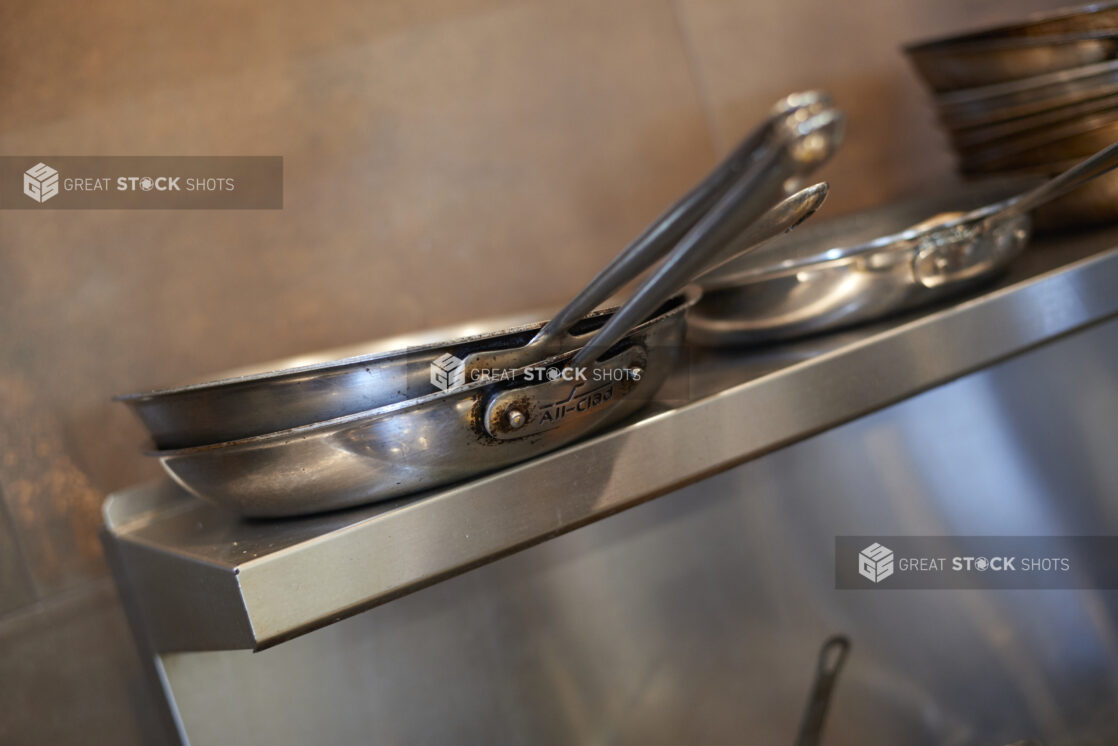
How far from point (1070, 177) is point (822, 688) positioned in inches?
17.4

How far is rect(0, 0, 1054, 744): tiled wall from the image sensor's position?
810 millimetres

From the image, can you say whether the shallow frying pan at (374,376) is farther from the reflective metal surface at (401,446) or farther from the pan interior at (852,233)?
the pan interior at (852,233)

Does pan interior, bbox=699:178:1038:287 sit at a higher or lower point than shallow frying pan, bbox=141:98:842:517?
higher

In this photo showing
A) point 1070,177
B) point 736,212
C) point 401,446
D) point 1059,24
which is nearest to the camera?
point 736,212

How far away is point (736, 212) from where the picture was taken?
1.30 feet

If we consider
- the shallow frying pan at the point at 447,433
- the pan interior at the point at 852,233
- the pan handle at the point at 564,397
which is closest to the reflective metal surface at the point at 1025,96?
the pan interior at the point at 852,233

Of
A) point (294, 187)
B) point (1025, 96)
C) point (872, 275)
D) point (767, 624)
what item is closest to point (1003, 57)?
point (1025, 96)

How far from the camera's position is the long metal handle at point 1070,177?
645mm

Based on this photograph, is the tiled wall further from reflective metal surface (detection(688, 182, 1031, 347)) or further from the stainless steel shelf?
reflective metal surface (detection(688, 182, 1031, 347))

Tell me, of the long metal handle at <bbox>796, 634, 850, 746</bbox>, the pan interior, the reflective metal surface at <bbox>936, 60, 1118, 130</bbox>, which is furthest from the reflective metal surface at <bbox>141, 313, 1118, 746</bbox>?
the reflective metal surface at <bbox>936, 60, 1118, 130</bbox>

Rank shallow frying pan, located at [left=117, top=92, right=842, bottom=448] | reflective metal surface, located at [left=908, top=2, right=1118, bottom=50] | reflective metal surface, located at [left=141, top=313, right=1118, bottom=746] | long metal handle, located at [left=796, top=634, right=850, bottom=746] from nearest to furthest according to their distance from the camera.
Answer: shallow frying pan, located at [left=117, top=92, right=842, bottom=448], reflective metal surface, located at [left=141, top=313, right=1118, bottom=746], long metal handle, located at [left=796, top=634, right=850, bottom=746], reflective metal surface, located at [left=908, top=2, right=1118, bottom=50]

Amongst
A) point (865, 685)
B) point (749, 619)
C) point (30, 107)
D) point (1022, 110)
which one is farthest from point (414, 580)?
point (1022, 110)

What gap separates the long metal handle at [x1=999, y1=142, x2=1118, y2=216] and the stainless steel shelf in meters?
0.07

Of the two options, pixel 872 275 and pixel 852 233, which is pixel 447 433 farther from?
pixel 852 233
